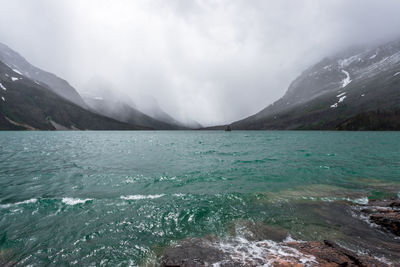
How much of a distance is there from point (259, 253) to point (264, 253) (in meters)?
0.27

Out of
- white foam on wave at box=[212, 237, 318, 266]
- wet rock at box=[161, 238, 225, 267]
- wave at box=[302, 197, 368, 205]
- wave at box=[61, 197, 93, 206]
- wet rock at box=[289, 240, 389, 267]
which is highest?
wave at box=[302, 197, 368, 205]

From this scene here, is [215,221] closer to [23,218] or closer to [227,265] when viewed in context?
[227,265]

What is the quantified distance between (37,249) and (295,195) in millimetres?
Answer: 20986

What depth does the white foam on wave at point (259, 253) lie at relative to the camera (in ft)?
29.4

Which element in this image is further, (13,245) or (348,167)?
(348,167)

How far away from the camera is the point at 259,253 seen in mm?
9906

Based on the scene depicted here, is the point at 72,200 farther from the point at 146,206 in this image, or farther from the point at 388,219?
the point at 388,219

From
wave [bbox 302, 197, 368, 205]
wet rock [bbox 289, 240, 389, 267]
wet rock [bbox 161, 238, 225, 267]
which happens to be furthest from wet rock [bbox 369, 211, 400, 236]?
wet rock [bbox 161, 238, 225, 267]

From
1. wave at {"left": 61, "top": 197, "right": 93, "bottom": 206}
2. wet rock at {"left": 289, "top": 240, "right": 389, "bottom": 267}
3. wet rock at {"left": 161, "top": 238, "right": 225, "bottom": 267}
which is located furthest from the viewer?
wave at {"left": 61, "top": 197, "right": 93, "bottom": 206}

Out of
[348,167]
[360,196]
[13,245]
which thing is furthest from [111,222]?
[348,167]

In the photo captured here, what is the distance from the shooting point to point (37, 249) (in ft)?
35.0

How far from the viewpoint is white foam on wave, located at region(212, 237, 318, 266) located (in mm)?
8947

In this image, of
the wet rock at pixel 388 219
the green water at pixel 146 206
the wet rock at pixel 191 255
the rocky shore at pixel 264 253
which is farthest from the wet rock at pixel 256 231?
the wet rock at pixel 388 219

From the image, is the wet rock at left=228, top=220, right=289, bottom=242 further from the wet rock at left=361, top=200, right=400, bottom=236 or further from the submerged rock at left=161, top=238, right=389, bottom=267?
the wet rock at left=361, top=200, right=400, bottom=236
